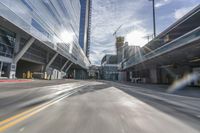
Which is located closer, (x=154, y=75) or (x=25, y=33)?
(x=25, y=33)

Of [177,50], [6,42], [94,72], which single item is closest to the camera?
[177,50]

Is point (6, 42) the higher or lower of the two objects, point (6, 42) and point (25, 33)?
the lower

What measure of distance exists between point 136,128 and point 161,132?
22.1 inches

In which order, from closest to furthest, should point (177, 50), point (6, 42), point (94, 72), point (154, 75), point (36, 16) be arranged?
point (177, 50) → point (6, 42) → point (36, 16) → point (154, 75) → point (94, 72)

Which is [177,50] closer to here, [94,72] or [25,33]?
[25,33]

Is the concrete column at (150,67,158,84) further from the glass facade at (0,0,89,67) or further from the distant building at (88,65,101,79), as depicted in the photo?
the distant building at (88,65,101,79)

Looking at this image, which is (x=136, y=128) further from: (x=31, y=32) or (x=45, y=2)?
(x=45, y=2)

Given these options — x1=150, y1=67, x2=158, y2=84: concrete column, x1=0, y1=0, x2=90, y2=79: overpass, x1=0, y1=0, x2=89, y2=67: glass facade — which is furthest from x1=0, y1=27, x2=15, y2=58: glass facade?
x1=150, y1=67, x2=158, y2=84: concrete column

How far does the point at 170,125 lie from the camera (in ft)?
11.1

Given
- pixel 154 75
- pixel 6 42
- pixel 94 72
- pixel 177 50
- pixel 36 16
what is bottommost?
pixel 154 75

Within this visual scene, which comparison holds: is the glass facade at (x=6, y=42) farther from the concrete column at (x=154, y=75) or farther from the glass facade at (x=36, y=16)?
the concrete column at (x=154, y=75)

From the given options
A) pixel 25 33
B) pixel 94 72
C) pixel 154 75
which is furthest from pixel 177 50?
pixel 94 72

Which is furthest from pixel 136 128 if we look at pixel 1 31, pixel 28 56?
pixel 28 56

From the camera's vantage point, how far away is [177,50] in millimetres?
17219
